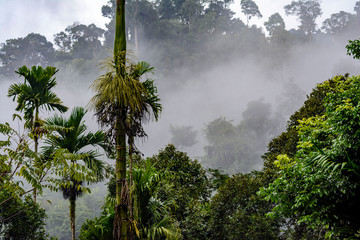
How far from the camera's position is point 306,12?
3625 inches

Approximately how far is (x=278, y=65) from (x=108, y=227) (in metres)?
86.7

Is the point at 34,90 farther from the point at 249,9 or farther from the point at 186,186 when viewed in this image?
the point at 249,9

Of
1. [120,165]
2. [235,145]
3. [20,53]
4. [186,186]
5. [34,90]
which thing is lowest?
[120,165]

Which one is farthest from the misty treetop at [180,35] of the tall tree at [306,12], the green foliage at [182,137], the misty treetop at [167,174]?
the misty treetop at [167,174]

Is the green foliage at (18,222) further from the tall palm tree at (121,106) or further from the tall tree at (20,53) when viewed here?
the tall tree at (20,53)

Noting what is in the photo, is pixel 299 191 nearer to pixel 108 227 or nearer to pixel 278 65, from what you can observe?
pixel 108 227

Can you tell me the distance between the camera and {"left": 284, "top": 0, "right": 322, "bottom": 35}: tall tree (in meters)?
89.6

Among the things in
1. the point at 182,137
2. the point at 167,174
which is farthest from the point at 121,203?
the point at 182,137

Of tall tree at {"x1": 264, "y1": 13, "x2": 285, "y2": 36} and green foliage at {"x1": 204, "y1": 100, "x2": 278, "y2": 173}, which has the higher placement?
tall tree at {"x1": 264, "y1": 13, "x2": 285, "y2": 36}

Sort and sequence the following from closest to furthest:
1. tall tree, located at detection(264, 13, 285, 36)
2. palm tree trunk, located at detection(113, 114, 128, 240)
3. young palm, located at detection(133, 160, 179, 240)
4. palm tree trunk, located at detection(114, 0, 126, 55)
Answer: palm tree trunk, located at detection(113, 114, 128, 240) < palm tree trunk, located at detection(114, 0, 126, 55) < young palm, located at detection(133, 160, 179, 240) < tall tree, located at detection(264, 13, 285, 36)

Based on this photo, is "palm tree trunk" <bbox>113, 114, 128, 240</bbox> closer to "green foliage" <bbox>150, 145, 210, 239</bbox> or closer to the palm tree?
the palm tree

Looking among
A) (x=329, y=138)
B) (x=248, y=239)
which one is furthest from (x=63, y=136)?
(x=248, y=239)

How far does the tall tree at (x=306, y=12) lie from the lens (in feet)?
294

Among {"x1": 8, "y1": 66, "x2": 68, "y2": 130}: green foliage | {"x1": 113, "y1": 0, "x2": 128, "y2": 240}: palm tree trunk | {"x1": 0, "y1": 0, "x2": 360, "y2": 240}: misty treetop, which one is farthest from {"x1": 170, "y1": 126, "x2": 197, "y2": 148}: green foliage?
{"x1": 113, "y1": 0, "x2": 128, "y2": 240}: palm tree trunk
